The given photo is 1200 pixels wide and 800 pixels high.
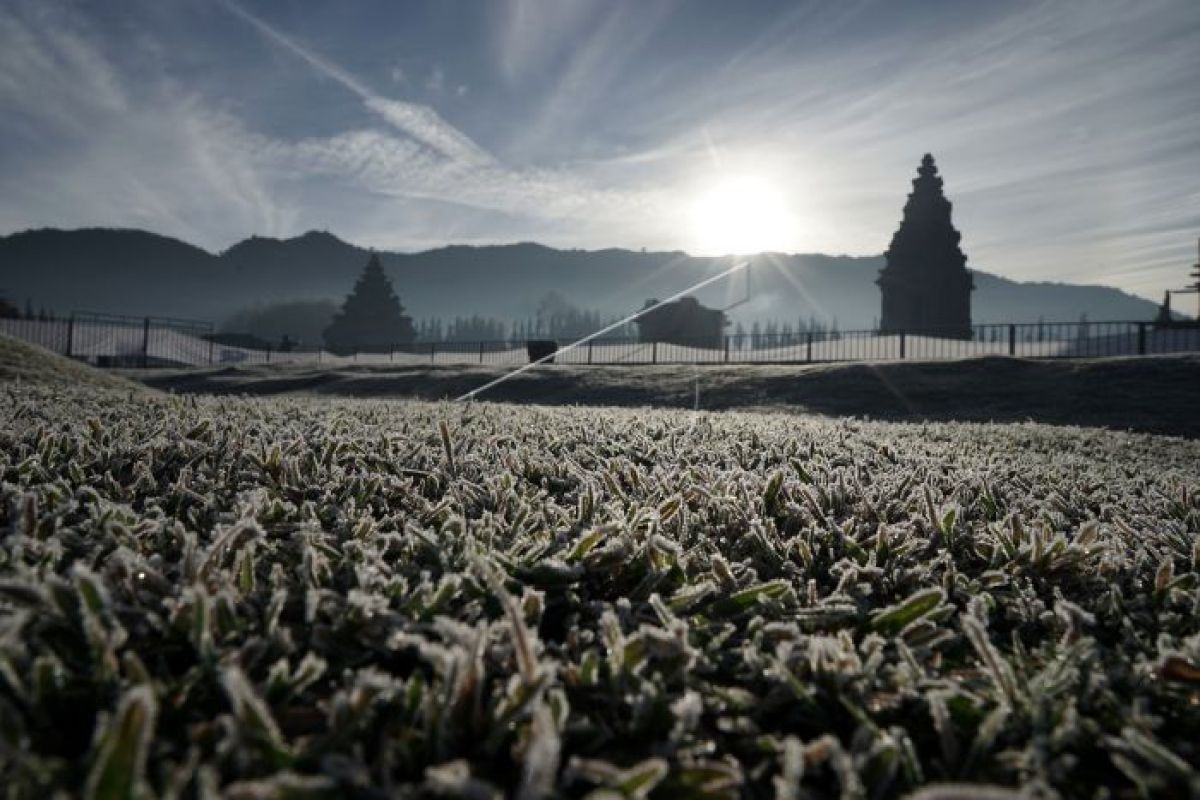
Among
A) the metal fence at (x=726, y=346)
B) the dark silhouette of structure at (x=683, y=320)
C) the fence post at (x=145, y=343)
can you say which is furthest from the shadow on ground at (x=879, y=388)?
the dark silhouette of structure at (x=683, y=320)

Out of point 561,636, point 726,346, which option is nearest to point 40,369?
point 561,636

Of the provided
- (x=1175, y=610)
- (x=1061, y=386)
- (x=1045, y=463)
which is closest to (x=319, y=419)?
(x=1175, y=610)

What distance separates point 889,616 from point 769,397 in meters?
17.1

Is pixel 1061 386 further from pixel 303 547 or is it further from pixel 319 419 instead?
pixel 303 547

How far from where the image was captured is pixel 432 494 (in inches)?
103

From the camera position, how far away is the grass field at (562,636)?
101cm

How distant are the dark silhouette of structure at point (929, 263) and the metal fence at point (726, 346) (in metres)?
4.27

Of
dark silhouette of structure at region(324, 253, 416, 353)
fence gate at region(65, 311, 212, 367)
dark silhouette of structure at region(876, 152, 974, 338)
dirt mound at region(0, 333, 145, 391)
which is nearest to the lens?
dirt mound at region(0, 333, 145, 391)

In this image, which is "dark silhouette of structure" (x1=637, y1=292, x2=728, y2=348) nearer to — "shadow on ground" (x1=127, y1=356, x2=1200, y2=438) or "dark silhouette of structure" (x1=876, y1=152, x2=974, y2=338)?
"dark silhouette of structure" (x1=876, y1=152, x2=974, y2=338)

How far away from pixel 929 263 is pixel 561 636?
52.2 m

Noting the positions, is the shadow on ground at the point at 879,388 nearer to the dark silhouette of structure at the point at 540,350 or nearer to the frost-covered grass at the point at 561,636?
the dark silhouette of structure at the point at 540,350

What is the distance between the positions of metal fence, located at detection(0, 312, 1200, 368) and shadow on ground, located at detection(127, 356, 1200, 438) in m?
5.74

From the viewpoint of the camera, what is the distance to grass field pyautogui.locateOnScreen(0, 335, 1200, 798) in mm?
1006

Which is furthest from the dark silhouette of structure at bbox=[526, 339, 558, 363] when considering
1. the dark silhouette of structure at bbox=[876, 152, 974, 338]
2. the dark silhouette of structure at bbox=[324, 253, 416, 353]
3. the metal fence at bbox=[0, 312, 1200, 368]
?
the dark silhouette of structure at bbox=[324, 253, 416, 353]
